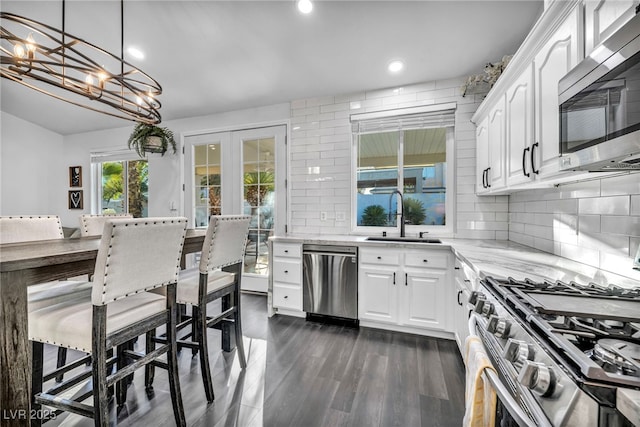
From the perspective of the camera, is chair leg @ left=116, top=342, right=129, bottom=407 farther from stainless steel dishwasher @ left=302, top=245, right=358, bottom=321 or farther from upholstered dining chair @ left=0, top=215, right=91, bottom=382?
stainless steel dishwasher @ left=302, top=245, right=358, bottom=321

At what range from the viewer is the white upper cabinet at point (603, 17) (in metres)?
0.90

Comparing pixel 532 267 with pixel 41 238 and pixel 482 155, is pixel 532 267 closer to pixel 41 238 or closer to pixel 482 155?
pixel 482 155

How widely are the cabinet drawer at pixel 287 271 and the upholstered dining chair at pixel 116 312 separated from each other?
1.48m

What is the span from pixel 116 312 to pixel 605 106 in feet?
6.73

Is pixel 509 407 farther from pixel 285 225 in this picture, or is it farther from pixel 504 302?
pixel 285 225

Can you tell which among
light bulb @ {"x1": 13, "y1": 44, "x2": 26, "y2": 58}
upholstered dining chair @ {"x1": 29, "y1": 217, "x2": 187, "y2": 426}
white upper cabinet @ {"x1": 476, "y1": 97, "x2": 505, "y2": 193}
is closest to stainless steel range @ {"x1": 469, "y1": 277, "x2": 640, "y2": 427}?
white upper cabinet @ {"x1": 476, "y1": 97, "x2": 505, "y2": 193}

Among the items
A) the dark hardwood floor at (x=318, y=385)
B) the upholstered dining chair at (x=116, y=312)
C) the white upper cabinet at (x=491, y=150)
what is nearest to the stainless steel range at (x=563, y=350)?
the dark hardwood floor at (x=318, y=385)

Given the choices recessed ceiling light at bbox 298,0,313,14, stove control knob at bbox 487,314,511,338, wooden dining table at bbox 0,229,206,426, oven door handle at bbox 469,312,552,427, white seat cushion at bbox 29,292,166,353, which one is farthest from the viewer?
recessed ceiling light at bbox 298,0,313,14

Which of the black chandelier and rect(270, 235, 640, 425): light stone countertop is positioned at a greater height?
the black chandelier

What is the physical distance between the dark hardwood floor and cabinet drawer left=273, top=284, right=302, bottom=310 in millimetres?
356

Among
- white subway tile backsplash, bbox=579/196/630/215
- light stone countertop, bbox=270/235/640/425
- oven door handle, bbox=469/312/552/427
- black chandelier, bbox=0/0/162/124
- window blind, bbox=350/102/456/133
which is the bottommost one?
oven door handle, bbox=469/312/552/427

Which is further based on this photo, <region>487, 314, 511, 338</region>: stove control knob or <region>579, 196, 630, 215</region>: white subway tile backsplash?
<region>579, 196, 630, 215</region>: white subway tile backsplash

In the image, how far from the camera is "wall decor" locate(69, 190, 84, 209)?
479 cm

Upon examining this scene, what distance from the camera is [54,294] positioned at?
5.02 feet
